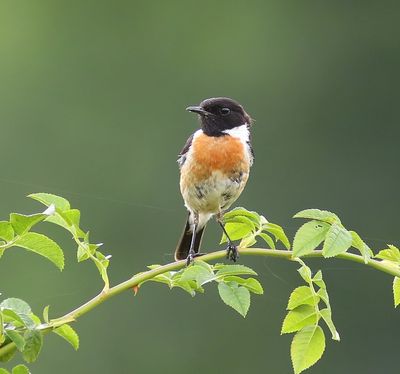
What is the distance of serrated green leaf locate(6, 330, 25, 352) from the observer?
221cm

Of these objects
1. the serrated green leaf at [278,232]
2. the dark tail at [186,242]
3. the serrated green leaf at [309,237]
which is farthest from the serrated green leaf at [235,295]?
the dark tail at [186,242]

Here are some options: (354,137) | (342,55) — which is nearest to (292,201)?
(354,137)

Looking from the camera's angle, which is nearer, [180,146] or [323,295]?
[323,295]

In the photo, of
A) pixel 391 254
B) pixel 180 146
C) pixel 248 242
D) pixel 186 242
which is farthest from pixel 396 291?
pixel 180 146

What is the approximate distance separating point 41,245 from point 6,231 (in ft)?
0.35

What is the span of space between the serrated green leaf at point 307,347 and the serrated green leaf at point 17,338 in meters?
0.67

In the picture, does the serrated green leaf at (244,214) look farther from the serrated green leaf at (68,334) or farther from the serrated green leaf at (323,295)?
the serrated green leaf at (68,334)

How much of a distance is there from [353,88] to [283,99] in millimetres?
1031

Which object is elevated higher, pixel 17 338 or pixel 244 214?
pixel 244 214

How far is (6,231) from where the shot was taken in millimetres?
2342

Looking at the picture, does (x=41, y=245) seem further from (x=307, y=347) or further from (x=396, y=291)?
(x=396, y=291)

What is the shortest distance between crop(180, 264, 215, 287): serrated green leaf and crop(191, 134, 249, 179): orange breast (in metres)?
1.98

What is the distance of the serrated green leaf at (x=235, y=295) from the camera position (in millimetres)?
2404

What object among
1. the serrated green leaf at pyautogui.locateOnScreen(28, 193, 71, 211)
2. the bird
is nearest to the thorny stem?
the serrated green leaf at pyautogui.locateOnScreen(28, 193, 71, 211)
